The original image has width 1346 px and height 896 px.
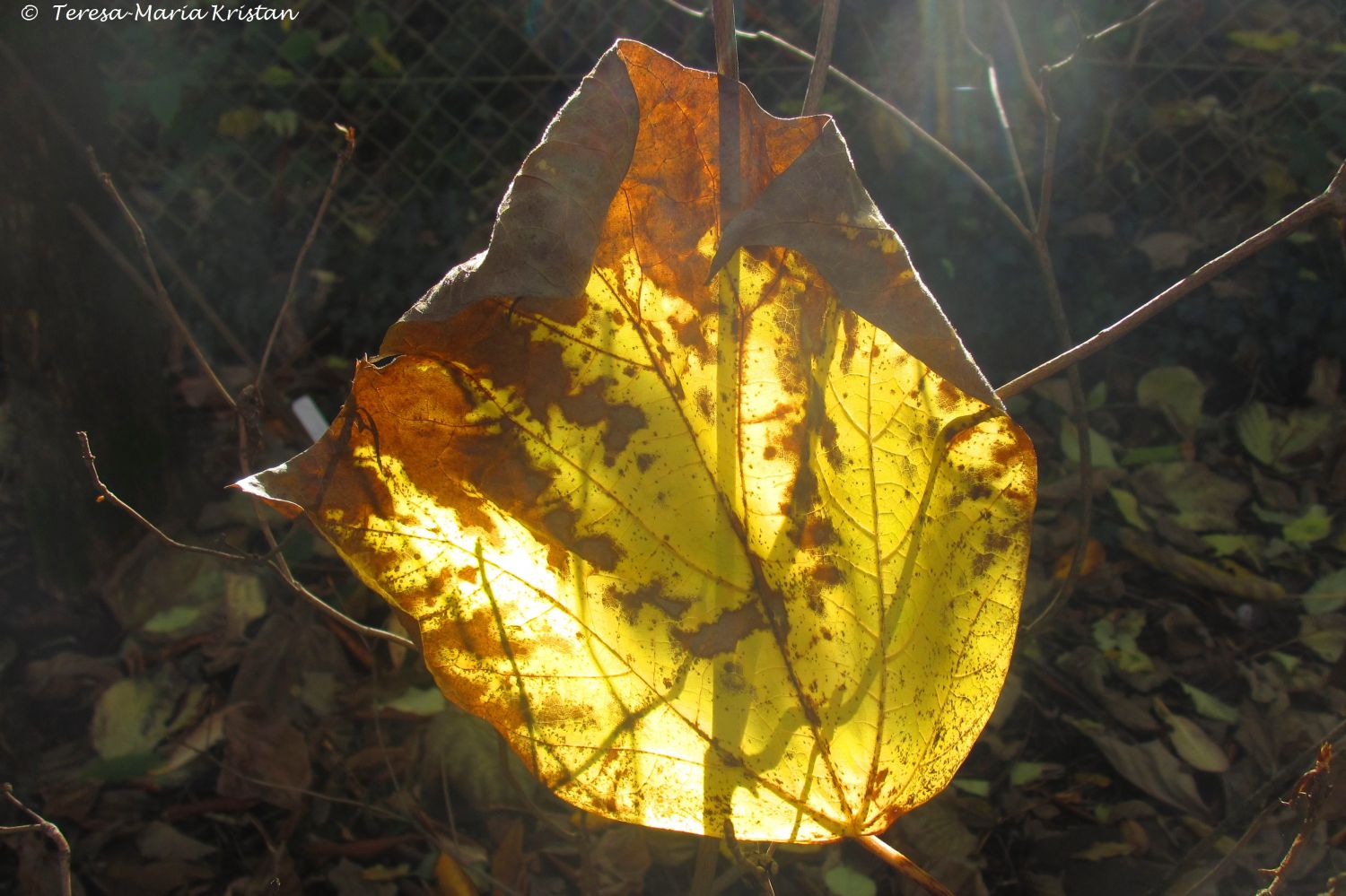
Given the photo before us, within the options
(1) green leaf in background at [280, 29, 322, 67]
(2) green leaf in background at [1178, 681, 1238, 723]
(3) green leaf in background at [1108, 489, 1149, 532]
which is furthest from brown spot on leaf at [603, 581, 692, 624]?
(1) green leaf in background at [280, 29, 322, 67]

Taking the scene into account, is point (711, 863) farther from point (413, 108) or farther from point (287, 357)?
point (413, 108)

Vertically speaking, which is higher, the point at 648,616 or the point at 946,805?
the point at 648,616

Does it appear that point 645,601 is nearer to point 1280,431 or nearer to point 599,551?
point 599,551

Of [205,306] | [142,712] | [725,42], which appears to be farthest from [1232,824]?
[142,712]

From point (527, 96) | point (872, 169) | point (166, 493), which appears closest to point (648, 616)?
point (166, 493)

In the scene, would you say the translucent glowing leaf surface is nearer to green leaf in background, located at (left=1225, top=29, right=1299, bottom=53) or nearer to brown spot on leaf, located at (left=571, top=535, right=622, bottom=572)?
brown spot on leaf, located at (left=571, top=535, right=622, bottom=572)
